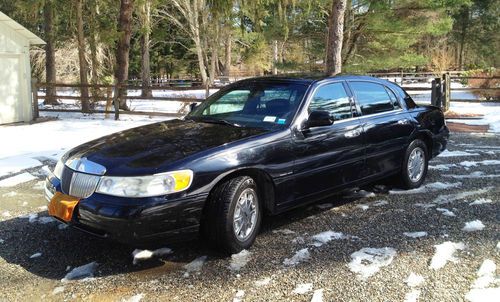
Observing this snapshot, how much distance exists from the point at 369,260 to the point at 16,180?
17.4 feet

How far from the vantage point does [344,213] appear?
5.35 metres

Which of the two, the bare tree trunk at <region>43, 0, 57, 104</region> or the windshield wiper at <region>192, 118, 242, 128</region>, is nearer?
the windshield wiper at <region>192, 118, 242, 128</region>

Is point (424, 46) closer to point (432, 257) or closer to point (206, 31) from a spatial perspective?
point (206, 31)

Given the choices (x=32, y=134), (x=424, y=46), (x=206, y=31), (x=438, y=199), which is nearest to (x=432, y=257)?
(x=438, y=199)

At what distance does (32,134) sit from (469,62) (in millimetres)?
48455

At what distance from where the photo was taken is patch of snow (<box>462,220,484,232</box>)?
4.77 m

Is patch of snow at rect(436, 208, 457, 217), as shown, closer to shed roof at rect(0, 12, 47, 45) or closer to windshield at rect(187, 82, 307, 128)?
windshield at rect(187, 82, 307, 128)

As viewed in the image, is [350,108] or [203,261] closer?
[203,261]

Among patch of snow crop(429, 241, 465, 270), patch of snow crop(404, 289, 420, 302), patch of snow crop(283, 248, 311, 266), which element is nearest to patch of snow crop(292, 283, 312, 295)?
patch of snow crop(283, 248, 311, 266)

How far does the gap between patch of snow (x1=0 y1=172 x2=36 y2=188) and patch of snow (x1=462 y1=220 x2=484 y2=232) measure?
573 centimetres

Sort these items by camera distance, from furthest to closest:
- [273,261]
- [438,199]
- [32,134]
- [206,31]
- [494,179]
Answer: [206,31], [32,134], [494,179], [438,199], [273,261]

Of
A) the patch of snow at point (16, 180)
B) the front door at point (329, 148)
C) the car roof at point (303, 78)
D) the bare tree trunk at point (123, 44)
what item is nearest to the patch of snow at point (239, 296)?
the front door at point (329, 148)

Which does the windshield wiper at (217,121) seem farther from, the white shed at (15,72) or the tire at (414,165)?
the white shed at (15,72)

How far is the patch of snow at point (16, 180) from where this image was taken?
681 cm
